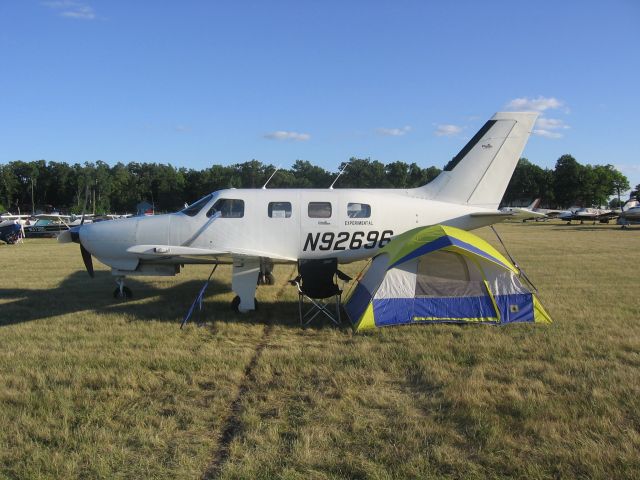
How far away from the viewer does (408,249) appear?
7.47 m

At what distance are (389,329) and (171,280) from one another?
301 inches

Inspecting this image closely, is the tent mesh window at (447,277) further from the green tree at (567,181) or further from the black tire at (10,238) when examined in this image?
the green tree at (567,181)

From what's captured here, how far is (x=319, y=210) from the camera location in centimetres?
947

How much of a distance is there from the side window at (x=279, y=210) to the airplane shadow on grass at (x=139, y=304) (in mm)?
1870

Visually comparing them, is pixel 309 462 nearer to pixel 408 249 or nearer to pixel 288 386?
pixel 288 386

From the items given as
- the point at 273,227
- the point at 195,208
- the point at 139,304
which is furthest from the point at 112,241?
the point at 273,227

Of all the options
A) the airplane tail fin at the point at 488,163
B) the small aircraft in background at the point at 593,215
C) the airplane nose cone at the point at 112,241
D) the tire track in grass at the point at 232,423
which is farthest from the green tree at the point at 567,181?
the tire track in grass at the point at 232,423

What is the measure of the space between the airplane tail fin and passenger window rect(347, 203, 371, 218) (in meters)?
1.57

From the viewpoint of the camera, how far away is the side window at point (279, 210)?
9.42 m

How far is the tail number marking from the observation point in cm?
947

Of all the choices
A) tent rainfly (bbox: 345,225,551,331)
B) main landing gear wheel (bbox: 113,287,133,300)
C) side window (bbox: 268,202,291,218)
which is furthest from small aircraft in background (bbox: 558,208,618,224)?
main landing gear wheel (bbox: 113,287,133,300)

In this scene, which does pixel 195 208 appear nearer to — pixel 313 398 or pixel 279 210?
pixel 279 210

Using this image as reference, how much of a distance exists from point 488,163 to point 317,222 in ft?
13.0

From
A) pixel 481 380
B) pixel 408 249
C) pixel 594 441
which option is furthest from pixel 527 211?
pixel 594 441
